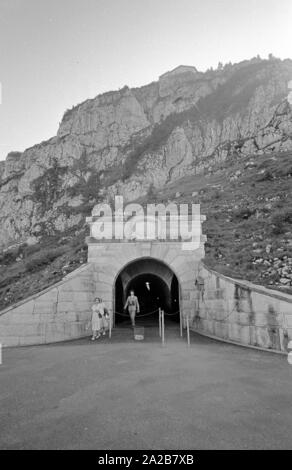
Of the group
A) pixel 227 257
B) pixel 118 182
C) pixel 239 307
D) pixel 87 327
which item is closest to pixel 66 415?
pixel 239 307

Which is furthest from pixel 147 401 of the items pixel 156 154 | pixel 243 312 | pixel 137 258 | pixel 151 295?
pixel 156 154

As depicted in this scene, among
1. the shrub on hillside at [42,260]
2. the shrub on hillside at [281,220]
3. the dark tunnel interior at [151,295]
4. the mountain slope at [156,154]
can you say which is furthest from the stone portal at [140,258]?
the shrub on hillside at [42,260]

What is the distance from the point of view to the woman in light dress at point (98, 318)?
410 inches

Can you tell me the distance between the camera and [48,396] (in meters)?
4.79

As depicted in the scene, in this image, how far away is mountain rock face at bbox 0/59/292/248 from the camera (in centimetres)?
7075

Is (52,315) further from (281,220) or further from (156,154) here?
(156,154)

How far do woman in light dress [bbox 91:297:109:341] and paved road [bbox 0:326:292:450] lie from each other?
243cm

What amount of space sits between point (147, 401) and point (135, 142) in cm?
8596

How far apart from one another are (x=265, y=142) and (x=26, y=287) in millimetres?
42642

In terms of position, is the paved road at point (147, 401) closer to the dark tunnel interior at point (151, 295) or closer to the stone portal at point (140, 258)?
the stone portal at point (140, 258)

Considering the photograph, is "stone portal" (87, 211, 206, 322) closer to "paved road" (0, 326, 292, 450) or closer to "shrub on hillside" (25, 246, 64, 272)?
"paved road" (0, 326, 292, 450)

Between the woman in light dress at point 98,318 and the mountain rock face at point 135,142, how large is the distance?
4904cm

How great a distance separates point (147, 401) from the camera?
14.6ft
